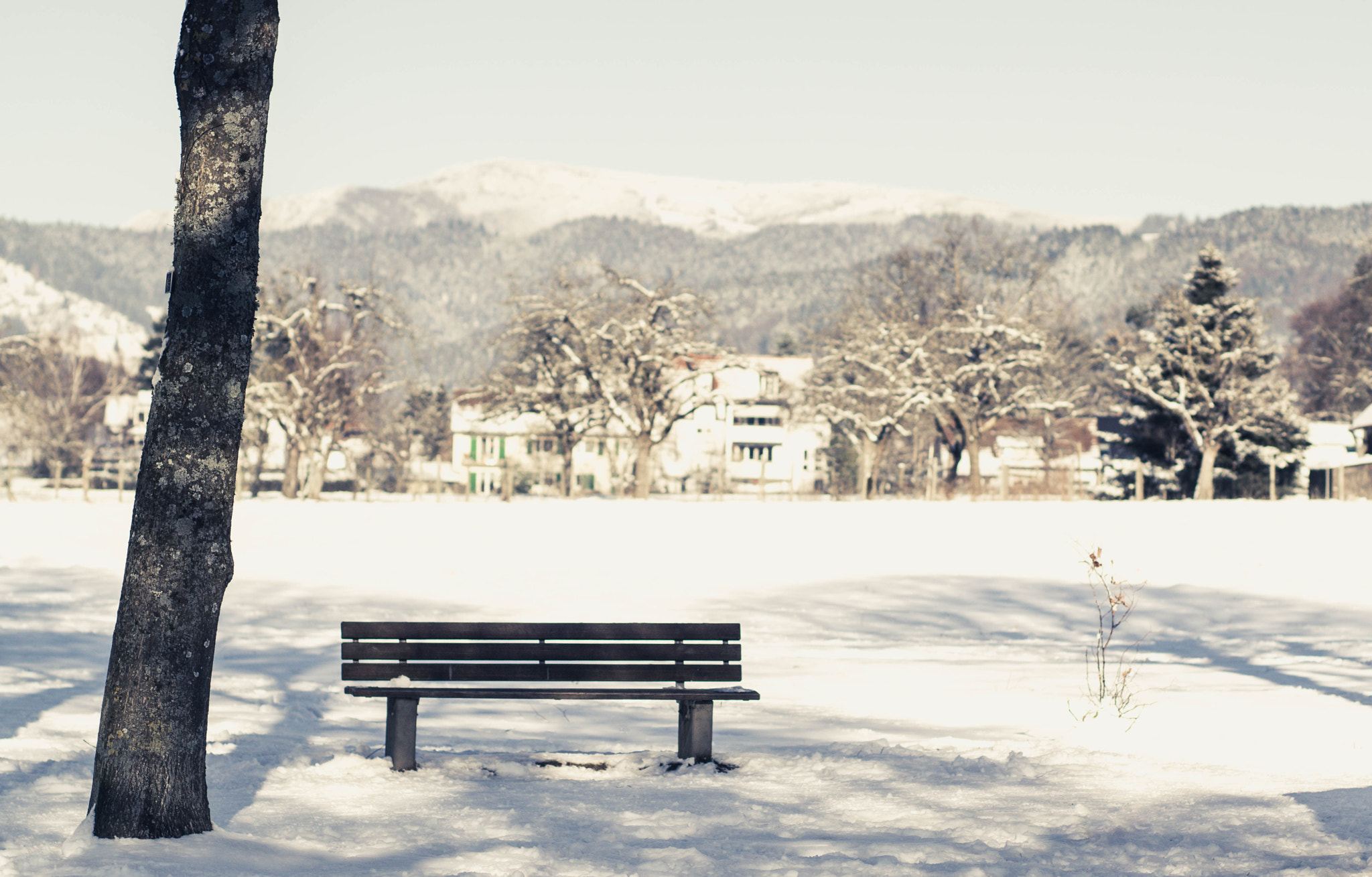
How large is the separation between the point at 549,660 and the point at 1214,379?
161 feet

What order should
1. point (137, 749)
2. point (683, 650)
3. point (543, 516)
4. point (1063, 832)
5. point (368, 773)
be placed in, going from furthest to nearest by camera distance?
point (543, 516)
point (683, 650)
point (368, 773)
point (1063, 832)
point (137, 749)

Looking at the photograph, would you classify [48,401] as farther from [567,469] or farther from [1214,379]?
[1214,379]

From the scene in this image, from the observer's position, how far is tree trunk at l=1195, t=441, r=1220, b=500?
49.8 m

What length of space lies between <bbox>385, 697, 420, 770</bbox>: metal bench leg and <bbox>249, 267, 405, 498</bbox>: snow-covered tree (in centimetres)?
5076

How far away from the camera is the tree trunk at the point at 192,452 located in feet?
20.0

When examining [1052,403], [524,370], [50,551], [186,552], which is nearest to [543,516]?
[50,551]

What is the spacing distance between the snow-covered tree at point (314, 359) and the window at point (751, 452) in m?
38.9

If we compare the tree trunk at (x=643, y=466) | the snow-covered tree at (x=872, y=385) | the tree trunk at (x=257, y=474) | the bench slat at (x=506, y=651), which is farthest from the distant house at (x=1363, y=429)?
the bench slat at (x=506, y=651)

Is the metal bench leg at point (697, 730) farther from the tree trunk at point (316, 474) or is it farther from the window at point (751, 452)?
the window at point (751, 452)

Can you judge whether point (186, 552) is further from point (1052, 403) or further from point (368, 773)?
point (1052, 403)

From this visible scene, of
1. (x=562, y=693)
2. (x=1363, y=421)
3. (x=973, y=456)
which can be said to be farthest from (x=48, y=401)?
(x=562, y=693)

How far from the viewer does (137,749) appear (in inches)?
239

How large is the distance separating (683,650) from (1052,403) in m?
54.6

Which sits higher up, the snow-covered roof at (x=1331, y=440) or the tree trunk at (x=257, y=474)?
the snow-covered roof at (x=1331, y=440)
